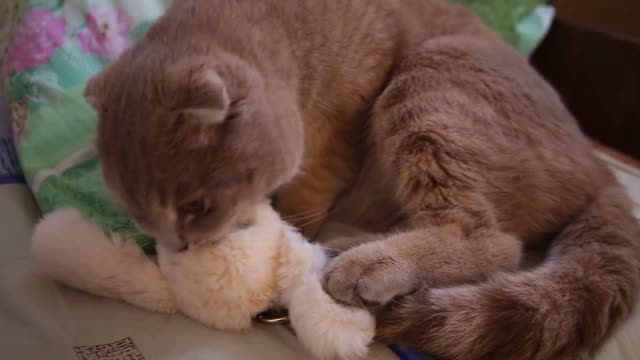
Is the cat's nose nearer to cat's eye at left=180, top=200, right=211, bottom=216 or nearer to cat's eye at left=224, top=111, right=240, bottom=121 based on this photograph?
cat's eye at left=180, top=200, right=211, bottom=216

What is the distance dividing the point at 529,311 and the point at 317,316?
0.40 metres

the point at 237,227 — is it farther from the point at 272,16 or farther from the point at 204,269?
the point at 272,16

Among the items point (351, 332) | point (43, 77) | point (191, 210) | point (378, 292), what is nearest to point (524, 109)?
point (378, 292)

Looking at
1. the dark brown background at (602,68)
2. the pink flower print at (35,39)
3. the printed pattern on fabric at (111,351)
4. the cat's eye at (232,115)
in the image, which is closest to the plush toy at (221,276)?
the printed pattern on fabric at (111,351)

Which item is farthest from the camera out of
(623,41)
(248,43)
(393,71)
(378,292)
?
(623,41)

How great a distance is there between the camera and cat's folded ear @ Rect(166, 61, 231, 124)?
107 centimetres

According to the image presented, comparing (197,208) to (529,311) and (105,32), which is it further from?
(105,32)

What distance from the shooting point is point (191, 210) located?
1.19 m

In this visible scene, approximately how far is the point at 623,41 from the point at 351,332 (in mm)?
1613

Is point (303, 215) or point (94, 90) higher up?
point (94, 90)

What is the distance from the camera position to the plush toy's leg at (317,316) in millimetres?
1145

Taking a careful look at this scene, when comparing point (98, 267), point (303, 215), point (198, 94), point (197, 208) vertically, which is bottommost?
point (303, 215)

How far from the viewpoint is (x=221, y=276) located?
3.91 ft

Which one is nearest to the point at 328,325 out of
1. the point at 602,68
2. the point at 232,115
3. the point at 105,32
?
the point at 232,115
